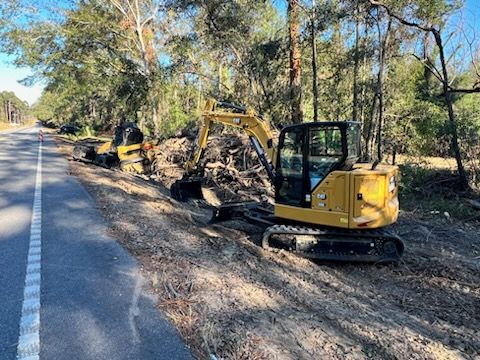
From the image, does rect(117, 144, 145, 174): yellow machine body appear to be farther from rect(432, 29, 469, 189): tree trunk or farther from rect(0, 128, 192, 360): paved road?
rect(432, 29, 469, 189): tree trunk

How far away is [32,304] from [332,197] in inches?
189

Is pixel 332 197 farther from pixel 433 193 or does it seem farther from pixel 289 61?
pixel 289 61

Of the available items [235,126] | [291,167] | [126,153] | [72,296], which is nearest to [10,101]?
[126,153]

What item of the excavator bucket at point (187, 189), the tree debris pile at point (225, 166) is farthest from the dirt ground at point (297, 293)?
the tree debris pile at point (225, 166)

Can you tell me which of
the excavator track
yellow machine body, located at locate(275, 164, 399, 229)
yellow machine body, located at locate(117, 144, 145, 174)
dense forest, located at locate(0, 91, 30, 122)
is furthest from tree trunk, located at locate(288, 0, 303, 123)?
dense forest, located at locate(0, 91, 30, 122)

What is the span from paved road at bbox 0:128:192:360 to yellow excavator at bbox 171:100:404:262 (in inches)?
126

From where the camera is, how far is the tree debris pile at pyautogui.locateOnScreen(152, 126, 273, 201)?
13039mm

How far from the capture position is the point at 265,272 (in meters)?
6.03

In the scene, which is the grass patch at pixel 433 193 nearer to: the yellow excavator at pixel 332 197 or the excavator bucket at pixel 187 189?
the yellow excavator at pixel 332 197

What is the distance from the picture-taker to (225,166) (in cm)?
1421

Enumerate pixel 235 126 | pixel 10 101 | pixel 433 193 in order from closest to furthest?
pixel 235 126
pixel 433 193
pixel 10 101

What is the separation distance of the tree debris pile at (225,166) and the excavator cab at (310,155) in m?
4.73

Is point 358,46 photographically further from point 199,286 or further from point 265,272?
point 199,286

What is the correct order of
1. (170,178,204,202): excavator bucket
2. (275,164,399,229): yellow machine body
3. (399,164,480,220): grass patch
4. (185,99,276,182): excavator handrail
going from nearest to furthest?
(275,164,399,229): yellow machine body
(185,99,276,182): excavator handrail
(399,164,480,220): grass patch
(170,178,204,202): excavator bucket
